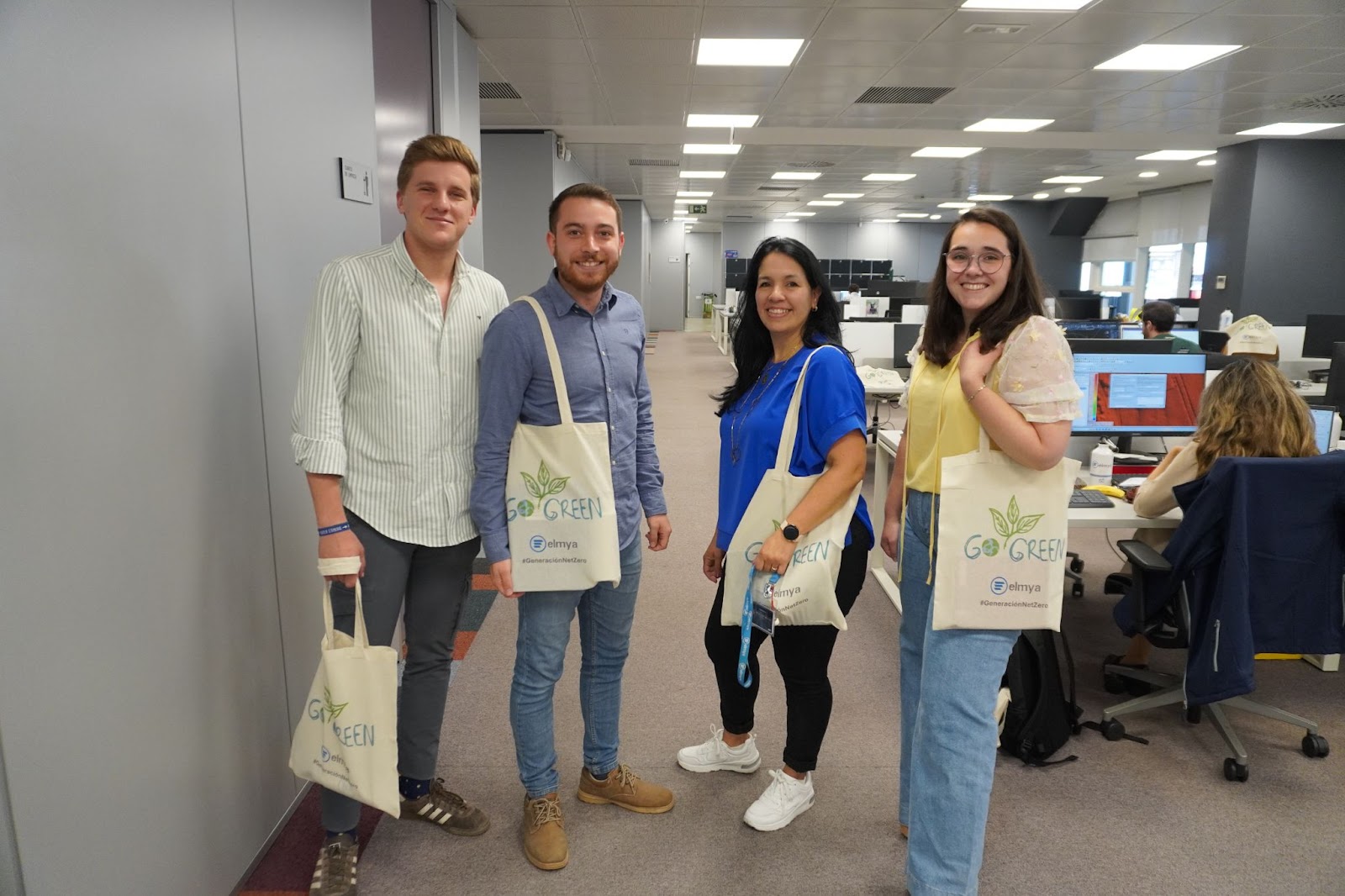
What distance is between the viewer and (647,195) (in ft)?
51.4

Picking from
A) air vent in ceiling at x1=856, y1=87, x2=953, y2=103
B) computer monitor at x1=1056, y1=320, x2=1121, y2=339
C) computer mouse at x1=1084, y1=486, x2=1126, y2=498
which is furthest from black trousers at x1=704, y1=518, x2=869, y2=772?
air vent in ceiling at x1=856, y1=87, x2=953, y2=103

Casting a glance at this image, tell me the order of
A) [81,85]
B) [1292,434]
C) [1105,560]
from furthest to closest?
[1105,560] → [1292,434] → [81,85]

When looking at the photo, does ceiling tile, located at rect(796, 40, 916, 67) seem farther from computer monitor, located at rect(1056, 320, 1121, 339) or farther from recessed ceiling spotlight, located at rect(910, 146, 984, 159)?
recessed ceiling spotlight, located at rect(910, 146, 984, 159)

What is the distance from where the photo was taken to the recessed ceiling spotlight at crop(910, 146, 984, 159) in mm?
9414

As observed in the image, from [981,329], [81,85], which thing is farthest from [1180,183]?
[81,85]

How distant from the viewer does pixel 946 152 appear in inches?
384

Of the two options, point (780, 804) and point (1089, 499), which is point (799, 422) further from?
point (1089, 499)

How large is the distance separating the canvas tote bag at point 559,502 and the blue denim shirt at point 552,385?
22 mm

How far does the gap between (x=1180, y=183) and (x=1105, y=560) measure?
1193cm

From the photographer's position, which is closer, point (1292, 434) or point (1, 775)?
point (1, 775)

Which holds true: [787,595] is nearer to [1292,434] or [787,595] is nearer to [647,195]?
[1292,434]

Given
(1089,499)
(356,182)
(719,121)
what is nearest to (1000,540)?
(1089,499)

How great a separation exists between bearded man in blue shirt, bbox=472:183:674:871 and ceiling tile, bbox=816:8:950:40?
348cm

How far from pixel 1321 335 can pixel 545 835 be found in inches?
294
